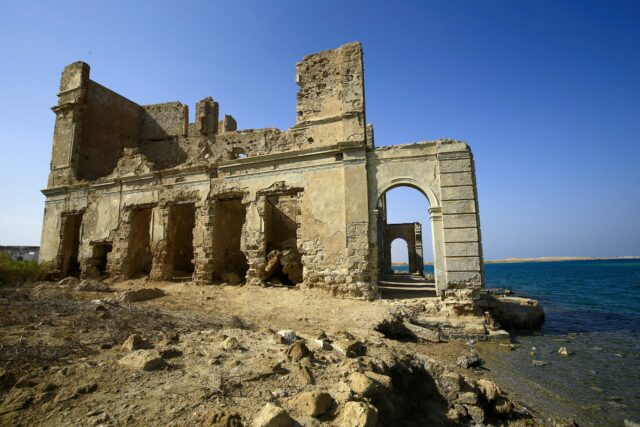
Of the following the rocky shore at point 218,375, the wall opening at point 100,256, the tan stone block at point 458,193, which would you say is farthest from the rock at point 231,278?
the tan stone block at point 458,193

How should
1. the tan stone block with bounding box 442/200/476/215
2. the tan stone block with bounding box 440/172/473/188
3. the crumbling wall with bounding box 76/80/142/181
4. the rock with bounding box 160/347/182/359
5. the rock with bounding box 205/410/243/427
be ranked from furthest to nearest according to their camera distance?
the crumbling wall with bounding box 76/80/142/181
the tan stone block with bounding box 440/172/473/188
the tan stone block with bounding box 442/200/476/215
the rock with bounding box 160/347/182/359
the rock with bounding box 205/410/243/427

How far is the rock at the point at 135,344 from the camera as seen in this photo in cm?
337

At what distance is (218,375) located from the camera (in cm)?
284

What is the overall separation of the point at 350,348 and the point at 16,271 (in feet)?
42.4

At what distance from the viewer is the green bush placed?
32.8ft

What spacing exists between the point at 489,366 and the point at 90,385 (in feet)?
19.4

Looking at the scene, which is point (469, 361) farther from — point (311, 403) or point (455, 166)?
point (455, 166)

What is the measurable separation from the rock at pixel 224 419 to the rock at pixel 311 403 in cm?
48

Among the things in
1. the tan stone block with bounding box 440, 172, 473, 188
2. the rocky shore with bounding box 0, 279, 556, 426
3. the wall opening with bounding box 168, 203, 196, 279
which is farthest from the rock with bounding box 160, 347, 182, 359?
the wall opening with bounding box 168, 203, 196, 279

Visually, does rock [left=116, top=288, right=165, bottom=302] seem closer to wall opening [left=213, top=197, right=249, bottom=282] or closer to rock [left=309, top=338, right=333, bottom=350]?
wall opening [left=213, top=197, right=249, bottom=282]

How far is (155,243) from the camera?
11.6m

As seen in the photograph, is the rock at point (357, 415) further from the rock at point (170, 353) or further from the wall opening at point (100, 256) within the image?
the wall opening at point (100, 256)

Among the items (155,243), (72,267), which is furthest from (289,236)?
(72,267)

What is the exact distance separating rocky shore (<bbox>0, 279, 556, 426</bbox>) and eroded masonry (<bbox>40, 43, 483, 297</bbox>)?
3171 millimetres
